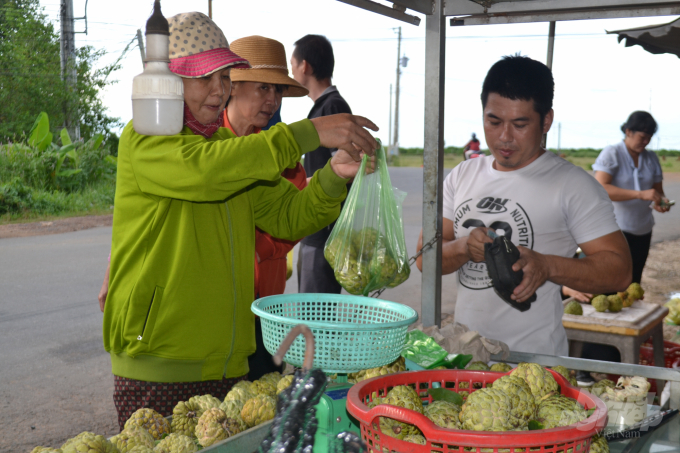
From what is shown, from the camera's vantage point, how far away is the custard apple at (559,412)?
1244 mm

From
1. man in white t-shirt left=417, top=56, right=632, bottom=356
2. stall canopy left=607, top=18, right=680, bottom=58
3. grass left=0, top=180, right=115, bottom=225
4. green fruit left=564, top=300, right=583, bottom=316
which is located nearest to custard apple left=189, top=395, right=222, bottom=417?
man in white t-shirt left=417, top=56, right=632, bottom=356

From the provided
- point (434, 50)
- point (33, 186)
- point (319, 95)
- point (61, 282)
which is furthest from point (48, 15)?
point (434, 50)

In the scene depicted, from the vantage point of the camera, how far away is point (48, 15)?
1967 centimetres

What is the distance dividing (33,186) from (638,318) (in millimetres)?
13015

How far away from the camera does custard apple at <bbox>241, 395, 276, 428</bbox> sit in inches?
56.2

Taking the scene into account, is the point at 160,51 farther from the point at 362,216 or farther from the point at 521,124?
the point at 521,124

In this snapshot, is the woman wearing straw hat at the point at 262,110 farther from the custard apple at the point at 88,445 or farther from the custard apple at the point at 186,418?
the custard apple at the point at 88,445

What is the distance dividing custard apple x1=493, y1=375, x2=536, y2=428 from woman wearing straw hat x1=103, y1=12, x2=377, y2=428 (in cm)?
71

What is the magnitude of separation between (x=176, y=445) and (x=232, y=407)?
7.9 inches

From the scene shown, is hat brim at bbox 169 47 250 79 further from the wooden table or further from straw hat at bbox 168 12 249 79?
→ the wooden table

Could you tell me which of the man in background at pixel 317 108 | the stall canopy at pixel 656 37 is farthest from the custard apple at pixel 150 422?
the stall canopy at pixel 656 37

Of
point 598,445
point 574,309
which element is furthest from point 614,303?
point 598,445

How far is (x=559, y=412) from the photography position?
1.28 meters

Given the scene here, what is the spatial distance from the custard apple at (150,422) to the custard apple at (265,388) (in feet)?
0.87
